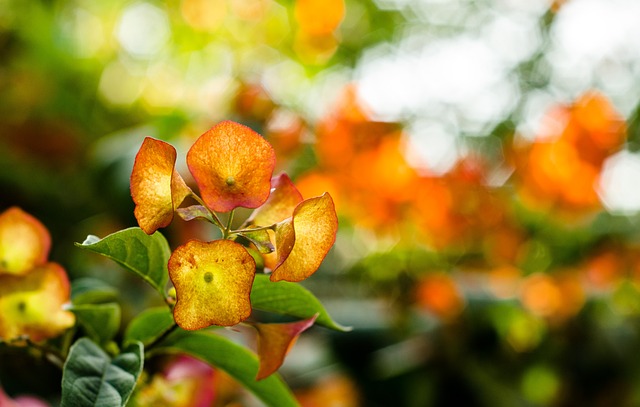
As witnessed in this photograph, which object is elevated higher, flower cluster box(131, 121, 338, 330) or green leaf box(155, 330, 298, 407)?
flower cluster box(131, 121, 338, 330)

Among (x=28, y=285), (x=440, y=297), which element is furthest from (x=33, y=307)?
(x=440, y=297)

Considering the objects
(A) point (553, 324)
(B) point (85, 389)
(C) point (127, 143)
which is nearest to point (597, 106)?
(A) point (553, 324)

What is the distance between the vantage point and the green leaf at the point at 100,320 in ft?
1.26

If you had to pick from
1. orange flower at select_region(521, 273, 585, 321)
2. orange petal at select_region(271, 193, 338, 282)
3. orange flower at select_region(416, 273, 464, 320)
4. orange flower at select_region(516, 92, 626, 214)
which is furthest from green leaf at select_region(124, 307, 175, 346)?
orange flower at select_region(516, 92, 626, 214)

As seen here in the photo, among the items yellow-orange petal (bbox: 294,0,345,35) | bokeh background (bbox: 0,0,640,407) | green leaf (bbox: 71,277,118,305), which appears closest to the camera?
green leaf (bbox: 71,277,118,305)

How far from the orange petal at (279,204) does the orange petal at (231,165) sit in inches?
1.4

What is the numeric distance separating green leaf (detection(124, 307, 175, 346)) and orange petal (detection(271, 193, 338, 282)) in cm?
11

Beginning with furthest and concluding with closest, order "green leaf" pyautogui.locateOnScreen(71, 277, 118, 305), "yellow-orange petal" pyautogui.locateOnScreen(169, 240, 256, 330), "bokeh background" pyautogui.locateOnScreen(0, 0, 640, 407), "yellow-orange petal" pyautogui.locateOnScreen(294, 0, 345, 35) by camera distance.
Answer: "yellow-orange petal" pyautogui.locateOnScreen(294, 0, 345, 35) → "bokeh background" pyautogui.locateOnScreen(0, 0, 640, 407) → "green leaf" pyautogui.locateOnScreen(71, 277, 118, 305) → "yellow-orange petal" pyautogui.locateOnScreen(169, 240, 256, 330)

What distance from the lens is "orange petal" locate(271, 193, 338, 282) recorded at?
30 cm

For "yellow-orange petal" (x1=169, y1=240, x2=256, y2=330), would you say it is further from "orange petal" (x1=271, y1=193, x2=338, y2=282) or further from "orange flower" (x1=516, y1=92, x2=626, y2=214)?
"orange flower" (x1=516, y1=92, x2=626, y2=214)

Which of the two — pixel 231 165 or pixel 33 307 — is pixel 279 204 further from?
pixel 33 307

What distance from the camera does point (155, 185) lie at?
304 mm

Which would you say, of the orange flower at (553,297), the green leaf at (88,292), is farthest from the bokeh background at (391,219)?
the green leaf at (88,292)

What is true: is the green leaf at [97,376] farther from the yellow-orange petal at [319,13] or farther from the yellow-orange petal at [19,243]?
the yellow-orange petal at [319,13]
